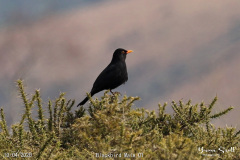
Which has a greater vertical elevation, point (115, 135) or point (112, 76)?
point (112, 76)

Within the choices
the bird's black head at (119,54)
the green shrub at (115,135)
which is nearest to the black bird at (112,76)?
the bird's black head at (119,54)

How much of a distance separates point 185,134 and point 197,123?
205 millimetres

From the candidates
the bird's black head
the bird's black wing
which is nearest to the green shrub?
the bird's black wing

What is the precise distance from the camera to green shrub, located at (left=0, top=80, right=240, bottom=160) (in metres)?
3.14

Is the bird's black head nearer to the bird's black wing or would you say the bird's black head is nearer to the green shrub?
the bird's black wing

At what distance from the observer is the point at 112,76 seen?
8945mm

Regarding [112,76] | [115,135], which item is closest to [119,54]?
[112,76]

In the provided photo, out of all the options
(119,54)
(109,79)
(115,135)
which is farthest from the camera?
(119,54)

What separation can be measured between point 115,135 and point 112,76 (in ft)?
17.6

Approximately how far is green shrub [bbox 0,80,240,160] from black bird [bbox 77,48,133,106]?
3767 millimetres

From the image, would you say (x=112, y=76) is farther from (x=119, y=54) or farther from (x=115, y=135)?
(x=115, y=135)

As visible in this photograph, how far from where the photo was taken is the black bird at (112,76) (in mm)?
8922

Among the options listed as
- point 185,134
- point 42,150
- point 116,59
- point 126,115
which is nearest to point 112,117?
point 126,115

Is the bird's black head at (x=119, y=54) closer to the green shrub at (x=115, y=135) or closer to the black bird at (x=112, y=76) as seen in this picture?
the black bird at (x=112, y=76)
